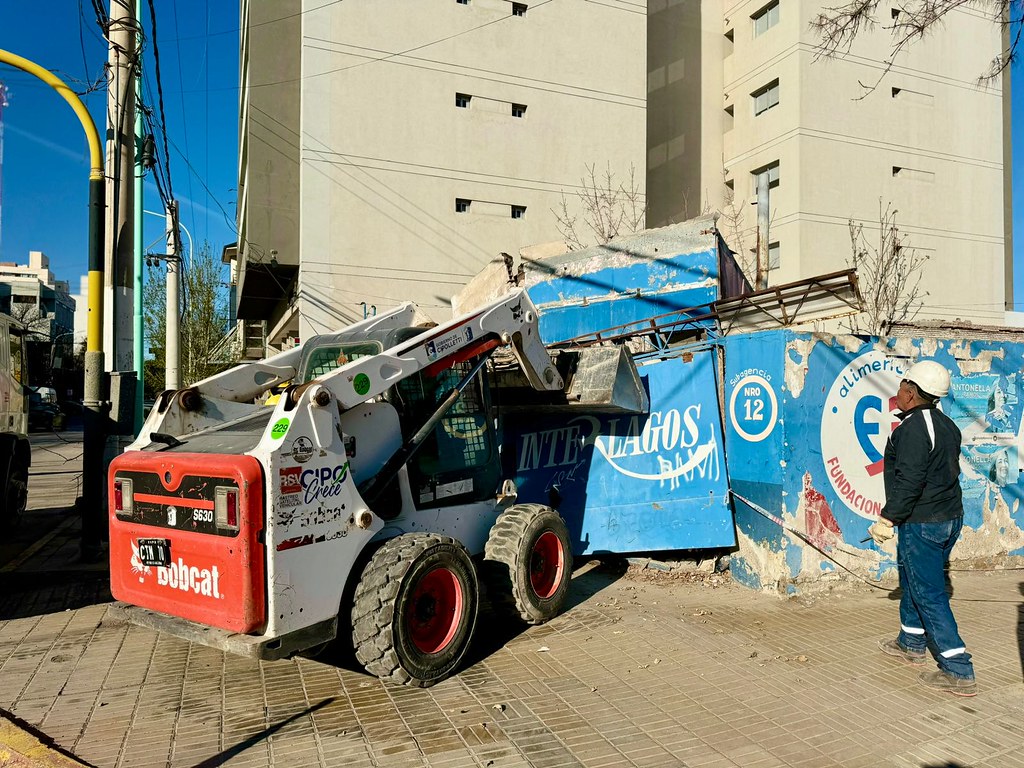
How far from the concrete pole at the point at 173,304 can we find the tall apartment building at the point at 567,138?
102 inches

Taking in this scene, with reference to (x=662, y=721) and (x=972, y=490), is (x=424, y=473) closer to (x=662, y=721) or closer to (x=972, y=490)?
(x=662, y=721)

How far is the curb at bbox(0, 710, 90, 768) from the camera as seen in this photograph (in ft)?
12.3

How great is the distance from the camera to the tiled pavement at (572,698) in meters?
3.91

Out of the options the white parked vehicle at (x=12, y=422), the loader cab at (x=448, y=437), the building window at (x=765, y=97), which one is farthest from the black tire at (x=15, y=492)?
the building window at (x=765, y=97)

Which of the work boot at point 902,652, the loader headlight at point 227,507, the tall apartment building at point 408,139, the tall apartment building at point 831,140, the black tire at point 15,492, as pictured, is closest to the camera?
the loader headlight at point 227,507

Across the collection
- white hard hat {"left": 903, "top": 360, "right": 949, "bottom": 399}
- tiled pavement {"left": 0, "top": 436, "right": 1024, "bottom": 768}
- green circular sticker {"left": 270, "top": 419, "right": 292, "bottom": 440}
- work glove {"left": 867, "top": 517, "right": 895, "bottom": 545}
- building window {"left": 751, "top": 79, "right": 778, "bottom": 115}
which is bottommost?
tiled pavement {"left": 0, "top": 436, "right": 1024, "bottom": 768}

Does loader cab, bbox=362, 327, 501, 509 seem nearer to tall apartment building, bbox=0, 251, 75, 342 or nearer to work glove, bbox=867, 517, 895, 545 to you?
work glove, bbox=867, 517, 895, 545

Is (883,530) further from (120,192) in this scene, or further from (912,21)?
(120,192)

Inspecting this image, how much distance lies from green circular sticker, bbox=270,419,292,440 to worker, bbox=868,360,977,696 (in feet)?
12.8

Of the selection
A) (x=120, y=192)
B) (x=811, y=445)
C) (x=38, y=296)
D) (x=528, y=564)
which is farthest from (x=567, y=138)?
(x=38, y=296)

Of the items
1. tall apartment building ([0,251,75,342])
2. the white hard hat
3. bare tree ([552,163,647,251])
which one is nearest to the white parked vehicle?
the white hard hat

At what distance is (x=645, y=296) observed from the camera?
11914 millimetres

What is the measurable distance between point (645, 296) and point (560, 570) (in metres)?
6.71

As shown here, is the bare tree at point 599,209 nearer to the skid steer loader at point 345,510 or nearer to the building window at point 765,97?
the building window at point 765,97
